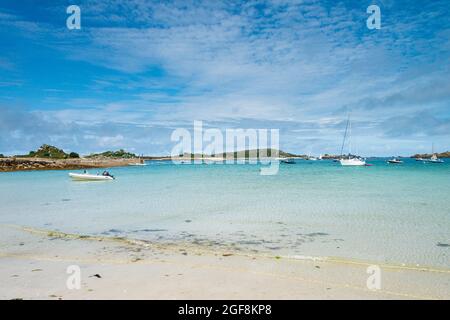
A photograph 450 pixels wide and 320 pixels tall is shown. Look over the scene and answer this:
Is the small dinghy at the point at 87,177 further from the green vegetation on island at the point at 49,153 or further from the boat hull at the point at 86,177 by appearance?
the green vegetation on island at the point at 49,153

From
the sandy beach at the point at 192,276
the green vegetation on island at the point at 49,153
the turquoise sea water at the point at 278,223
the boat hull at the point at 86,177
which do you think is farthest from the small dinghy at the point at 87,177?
the green vegetation on island at the point at 49,153

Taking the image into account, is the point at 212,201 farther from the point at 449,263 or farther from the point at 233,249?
the point at 449,263

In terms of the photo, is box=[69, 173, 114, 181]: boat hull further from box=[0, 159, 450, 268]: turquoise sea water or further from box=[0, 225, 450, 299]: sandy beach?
box=[0, 225, 450, 299]: sandy beach

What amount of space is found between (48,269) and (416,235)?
42.1 ft

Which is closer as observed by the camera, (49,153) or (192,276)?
(192,276)

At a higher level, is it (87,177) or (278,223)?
(87,177)

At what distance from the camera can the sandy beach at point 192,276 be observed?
6766 millimetres

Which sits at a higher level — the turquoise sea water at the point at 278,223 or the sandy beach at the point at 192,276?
the sandy beach at the point at 192,276


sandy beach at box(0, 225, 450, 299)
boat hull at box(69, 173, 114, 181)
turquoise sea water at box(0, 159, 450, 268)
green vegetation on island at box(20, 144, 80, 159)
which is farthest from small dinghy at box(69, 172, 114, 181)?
green vegetation on island at box(20, 144, 80, 159)

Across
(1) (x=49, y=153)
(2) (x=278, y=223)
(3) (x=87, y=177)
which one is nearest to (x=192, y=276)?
(2) (x=278, y=223)

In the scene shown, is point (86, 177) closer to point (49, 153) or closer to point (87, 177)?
point (87, 177)

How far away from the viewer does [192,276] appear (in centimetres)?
789
